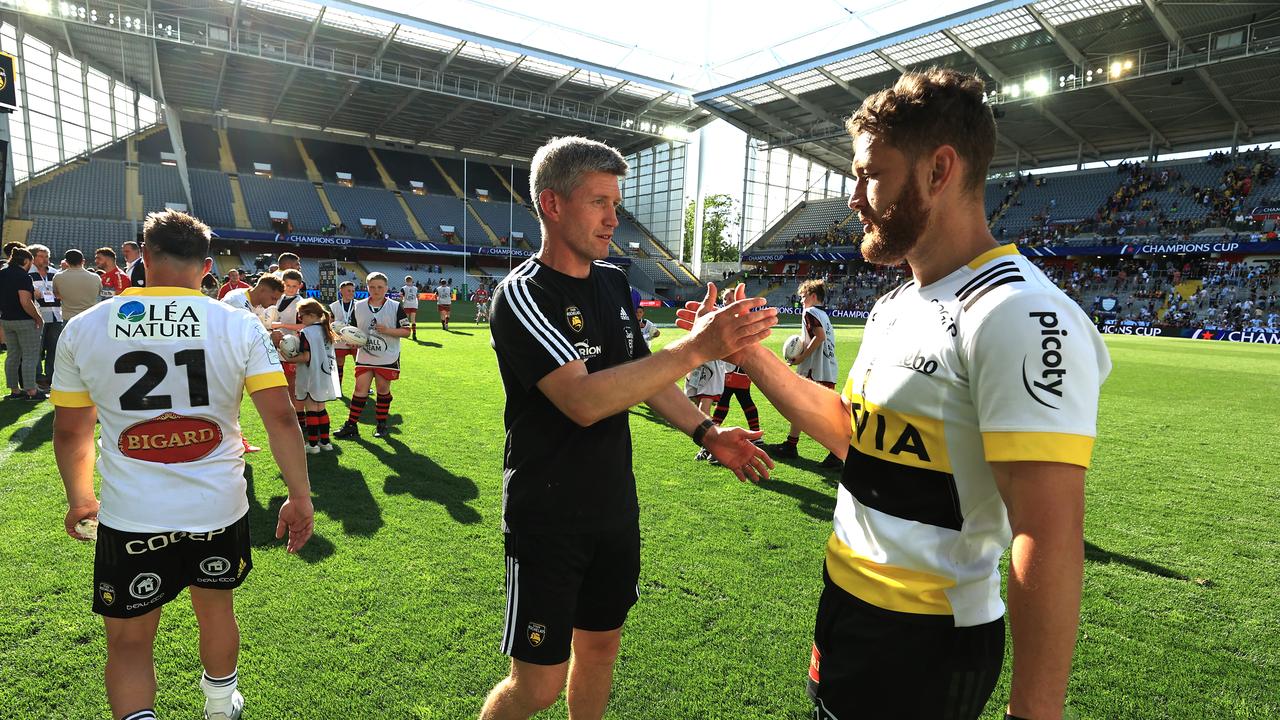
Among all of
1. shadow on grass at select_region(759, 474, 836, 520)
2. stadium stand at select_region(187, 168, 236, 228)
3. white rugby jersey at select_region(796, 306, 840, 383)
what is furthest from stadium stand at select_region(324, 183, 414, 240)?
shadow on grass at select_region(759, 474, 836, 520)

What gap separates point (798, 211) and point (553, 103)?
958 inches

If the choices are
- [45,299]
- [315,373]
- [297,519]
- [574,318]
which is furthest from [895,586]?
[45,299]

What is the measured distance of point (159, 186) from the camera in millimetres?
39594

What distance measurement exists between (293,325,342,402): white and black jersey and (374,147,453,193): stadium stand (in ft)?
158

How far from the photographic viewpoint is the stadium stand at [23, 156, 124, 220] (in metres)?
35.3

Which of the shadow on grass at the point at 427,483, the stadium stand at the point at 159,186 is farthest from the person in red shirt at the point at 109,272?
the stadium stand at the point at 159,186

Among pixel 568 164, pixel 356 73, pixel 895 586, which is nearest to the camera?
pixel 895 586

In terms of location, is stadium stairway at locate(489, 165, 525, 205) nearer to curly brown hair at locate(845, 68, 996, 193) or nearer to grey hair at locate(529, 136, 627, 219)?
grey hair at locate(529, 136, 627, 219)

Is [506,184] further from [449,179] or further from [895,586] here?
[895,586]

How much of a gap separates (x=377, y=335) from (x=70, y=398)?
5.76 m

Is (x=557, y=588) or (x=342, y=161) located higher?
(x=342, y=161)

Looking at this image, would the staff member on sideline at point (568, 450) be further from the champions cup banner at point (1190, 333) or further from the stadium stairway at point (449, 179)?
the stadium stairway at point (449, 179)

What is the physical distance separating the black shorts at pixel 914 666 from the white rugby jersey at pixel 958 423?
0.04m

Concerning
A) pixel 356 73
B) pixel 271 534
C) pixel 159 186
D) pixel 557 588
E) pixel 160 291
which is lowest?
pixel 271 534
